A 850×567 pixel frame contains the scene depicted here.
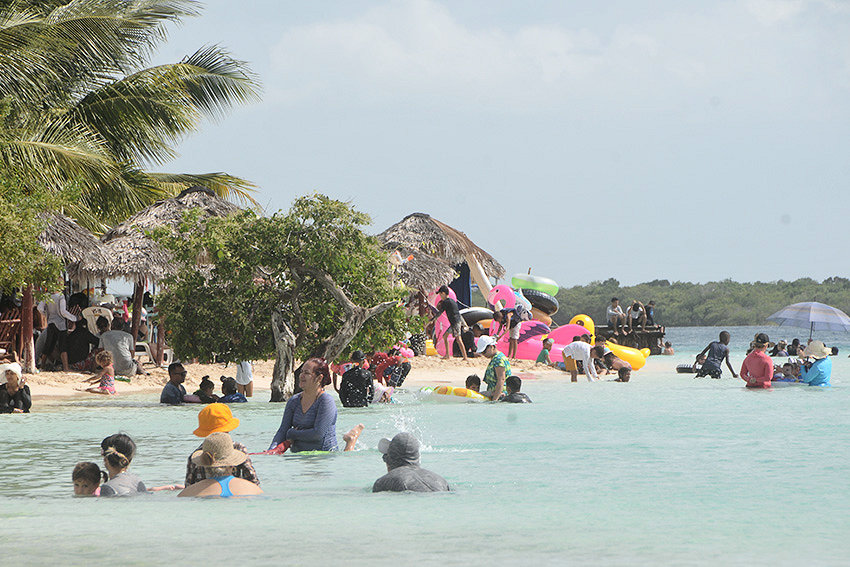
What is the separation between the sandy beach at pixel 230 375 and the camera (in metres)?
19.0

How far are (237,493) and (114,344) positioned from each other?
12.8 metres

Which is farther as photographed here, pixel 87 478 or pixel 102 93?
pixel 102 93

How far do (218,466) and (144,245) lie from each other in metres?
14.9

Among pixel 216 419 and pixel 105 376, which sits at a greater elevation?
pixel 216 419

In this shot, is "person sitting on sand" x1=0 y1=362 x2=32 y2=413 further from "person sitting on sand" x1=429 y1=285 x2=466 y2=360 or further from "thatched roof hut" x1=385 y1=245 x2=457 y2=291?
"person sitting on sand" x1=429 y1=285 x2=466 y2=360

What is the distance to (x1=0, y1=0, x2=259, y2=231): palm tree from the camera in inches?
831

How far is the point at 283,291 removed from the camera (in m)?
17.8

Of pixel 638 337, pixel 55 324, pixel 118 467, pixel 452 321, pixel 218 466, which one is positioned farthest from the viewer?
pixel 638 337

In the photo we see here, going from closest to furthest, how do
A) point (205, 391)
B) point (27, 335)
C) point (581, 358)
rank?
point (205, 391) < point (27, 335) < point (581, 358)

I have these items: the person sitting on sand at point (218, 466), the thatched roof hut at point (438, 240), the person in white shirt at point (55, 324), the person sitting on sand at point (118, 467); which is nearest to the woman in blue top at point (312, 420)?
the person sitting on sand at point (218, 466)

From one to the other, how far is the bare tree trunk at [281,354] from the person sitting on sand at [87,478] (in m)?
9.16

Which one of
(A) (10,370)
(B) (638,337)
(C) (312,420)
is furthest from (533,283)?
(C) (312,420)

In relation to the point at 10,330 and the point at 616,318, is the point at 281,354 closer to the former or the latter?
the point at 10,330

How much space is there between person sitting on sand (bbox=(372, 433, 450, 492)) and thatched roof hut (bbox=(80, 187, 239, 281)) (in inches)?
489
